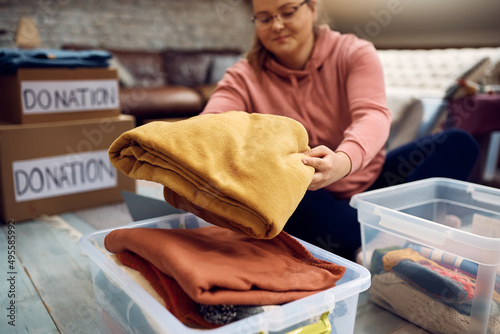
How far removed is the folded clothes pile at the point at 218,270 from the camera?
20.0 inches

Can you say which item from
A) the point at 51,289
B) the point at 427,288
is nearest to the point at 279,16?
the point at 427,288

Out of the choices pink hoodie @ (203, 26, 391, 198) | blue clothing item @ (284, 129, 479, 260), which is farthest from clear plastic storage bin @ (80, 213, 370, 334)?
pink hoodie @ (203, 26, 391, 198)

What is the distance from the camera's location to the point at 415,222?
735mm

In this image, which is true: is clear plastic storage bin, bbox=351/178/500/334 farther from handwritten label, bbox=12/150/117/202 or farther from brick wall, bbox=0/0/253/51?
brick wall, bbox=0/0/253/51

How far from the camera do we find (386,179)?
3.57 ft

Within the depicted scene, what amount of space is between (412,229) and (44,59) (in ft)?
3.89

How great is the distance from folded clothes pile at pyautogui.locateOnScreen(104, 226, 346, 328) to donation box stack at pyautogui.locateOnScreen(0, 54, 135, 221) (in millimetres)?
798

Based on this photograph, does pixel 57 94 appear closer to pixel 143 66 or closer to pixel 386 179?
pixel 386 179

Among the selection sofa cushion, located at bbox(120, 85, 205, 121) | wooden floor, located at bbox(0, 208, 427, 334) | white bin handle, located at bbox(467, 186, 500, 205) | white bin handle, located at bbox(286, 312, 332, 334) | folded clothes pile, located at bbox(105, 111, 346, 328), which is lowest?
wooden floor, located at bbox(0, 208, 427, 334)

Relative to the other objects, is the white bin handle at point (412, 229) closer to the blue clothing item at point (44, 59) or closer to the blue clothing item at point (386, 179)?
the blue clothing item at point (386, 179)

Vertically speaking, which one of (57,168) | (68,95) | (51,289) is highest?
(68,95)

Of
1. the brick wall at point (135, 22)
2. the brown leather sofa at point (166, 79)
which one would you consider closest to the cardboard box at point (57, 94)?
the brown leather sofa at point (166, 79)

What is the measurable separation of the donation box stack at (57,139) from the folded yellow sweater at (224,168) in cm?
81

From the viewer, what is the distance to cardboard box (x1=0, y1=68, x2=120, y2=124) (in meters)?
1.29
